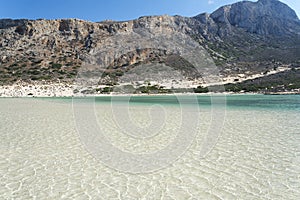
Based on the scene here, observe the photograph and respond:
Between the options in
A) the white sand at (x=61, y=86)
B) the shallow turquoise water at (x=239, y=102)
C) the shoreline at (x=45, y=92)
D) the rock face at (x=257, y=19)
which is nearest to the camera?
the shallow turquoise water at (x=239, y=102)

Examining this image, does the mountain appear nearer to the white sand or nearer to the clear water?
the white sand

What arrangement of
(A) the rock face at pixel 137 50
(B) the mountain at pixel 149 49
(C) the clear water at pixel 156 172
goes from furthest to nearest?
(A) the rock face at pixel 137 50, (B) the mountain at pixel 149 49, (C) the clear water at pixel 156 172

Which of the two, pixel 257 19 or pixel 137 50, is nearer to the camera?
pixel 137 50

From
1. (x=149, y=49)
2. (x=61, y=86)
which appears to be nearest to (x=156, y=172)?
(x=61, y=86)

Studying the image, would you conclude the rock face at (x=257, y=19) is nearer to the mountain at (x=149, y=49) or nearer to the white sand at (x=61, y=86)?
the mountain at (x=149, y=49)

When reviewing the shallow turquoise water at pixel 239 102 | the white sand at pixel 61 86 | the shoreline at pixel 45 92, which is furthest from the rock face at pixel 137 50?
the shallow turquoise water at pixel 239 102

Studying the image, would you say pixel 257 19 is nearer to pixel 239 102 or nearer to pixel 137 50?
pixel 137 50

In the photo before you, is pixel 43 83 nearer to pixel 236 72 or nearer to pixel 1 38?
pixel 1 38
